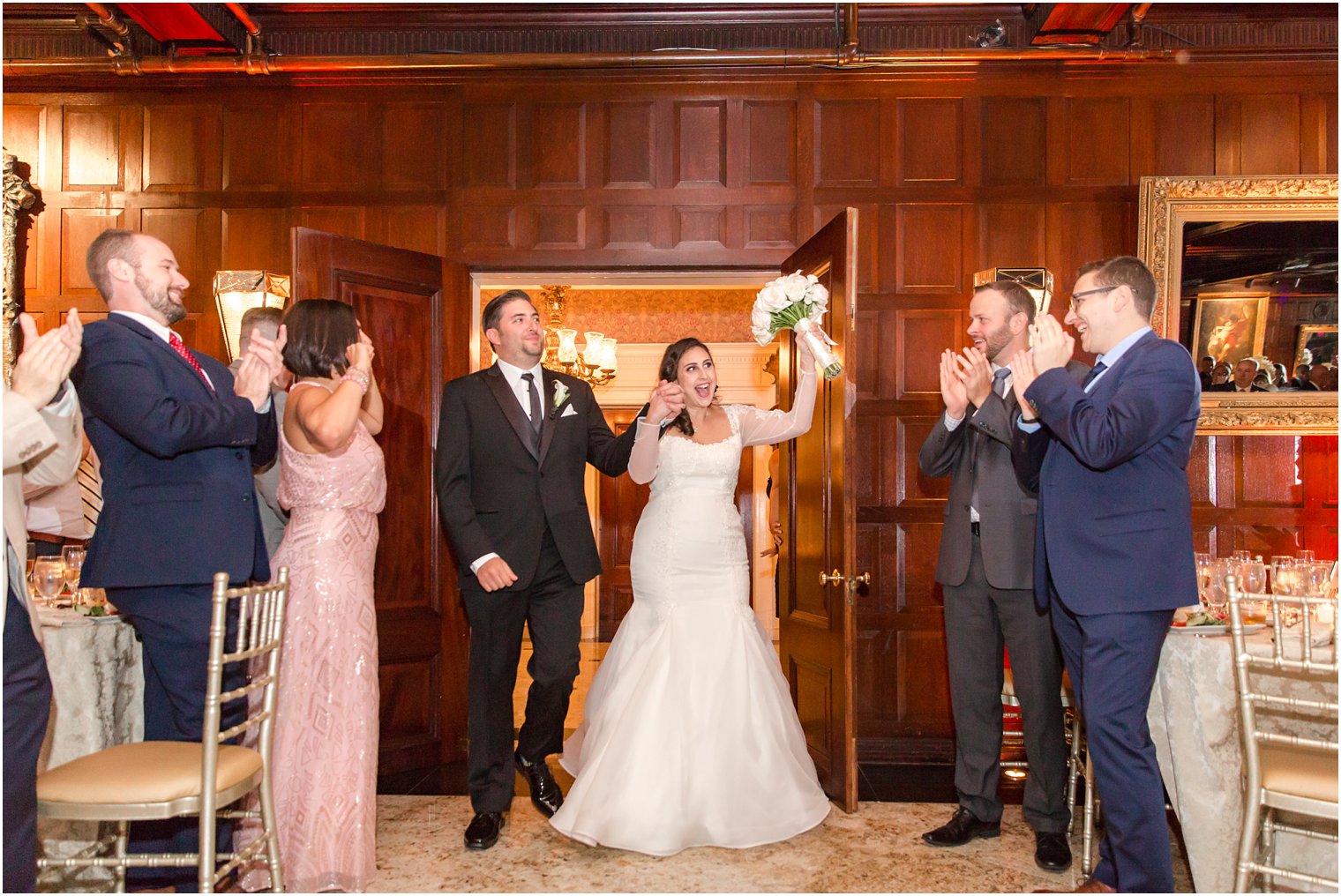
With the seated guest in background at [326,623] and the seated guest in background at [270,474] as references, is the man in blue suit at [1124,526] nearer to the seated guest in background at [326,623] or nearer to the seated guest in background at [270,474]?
the seated guest in background at [326,623]

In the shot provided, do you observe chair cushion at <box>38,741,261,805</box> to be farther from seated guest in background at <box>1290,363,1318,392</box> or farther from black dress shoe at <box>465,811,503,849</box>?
seated guest in background at <box>1290,363,1318,392</box>

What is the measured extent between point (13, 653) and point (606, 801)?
1.98m

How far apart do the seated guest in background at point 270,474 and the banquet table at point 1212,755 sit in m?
3.24

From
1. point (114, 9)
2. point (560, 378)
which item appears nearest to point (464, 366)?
point (560, 378)

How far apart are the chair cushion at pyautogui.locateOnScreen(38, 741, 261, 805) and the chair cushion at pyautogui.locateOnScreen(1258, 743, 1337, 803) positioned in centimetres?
275

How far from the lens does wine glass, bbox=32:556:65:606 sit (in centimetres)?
348

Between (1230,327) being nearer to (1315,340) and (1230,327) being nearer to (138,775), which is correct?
(1315,340)

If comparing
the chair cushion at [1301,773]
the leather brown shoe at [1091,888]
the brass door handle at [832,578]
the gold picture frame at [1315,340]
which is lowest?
the leather brown shoe at [1091,888]

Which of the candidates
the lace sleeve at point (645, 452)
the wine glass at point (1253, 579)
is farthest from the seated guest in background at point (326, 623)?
the wine glass at point (1253, 579)

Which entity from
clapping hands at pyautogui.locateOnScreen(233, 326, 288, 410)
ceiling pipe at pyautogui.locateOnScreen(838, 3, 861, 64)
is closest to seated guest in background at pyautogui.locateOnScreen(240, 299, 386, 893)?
clapping hands at pyautogui.locateOnScreen(233, 326, 288, 410)

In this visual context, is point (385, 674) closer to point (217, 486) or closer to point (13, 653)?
point (217, 486)

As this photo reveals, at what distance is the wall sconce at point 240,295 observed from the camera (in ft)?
17.1

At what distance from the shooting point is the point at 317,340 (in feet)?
11.4

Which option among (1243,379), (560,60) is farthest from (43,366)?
(1243,379)
